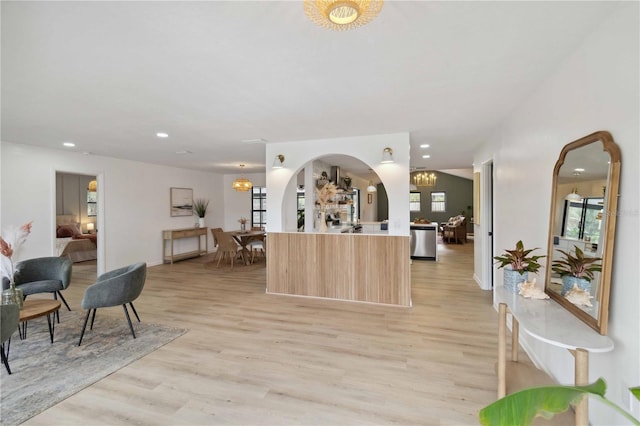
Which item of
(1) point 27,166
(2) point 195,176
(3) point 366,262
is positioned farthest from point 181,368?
(2) point 195,176

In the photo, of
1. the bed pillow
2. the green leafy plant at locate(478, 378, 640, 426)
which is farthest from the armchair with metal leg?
the green leafy plant at locate(478, 378, 640, 426)

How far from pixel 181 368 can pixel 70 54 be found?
8.35 feet

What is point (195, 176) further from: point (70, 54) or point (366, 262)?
point (70, 54)

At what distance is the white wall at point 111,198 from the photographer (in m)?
4.86

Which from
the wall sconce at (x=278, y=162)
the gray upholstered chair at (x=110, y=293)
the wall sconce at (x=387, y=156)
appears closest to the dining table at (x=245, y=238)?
the wall sconce at (x=278, y=162)

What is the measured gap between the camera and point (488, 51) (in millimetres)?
2018

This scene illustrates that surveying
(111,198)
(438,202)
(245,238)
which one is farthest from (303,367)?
(438,202)

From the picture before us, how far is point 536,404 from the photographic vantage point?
875mm

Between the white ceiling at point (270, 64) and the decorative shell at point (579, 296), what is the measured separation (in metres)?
1.53

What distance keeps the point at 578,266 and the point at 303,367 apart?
2147 millimetres

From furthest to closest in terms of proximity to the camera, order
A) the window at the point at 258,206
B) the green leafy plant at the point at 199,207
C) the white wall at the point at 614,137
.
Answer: the window at the point at 258,206 → the green leafy plant at the point at 199,207 → the white wall at the point at 614,137

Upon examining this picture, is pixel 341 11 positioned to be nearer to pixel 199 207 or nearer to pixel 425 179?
pixel 199 207

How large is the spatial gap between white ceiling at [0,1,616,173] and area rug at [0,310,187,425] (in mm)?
2436

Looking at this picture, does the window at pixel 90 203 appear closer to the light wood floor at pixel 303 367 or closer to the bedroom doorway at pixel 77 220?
the bedroom doorway at pixel 77 220
